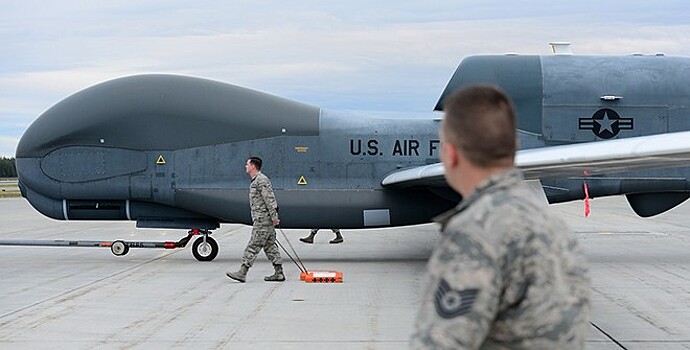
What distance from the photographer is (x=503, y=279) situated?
102 inches

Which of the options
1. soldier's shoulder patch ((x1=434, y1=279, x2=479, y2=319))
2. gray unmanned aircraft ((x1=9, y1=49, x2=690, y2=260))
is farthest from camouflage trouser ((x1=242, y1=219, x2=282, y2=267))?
soldier's shoulder patch ((x1=434, y1=279, x2=479, y2=319))

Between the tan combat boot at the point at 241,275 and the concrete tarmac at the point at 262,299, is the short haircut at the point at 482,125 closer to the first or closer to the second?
the concrete tarmac at the point at 262,299

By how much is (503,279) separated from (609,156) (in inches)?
270

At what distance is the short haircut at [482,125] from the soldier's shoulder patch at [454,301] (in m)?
0.40

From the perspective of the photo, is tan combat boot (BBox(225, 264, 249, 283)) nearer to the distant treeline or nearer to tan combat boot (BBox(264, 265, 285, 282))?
tan combat boot (BBox(264, 265, 285, 282))

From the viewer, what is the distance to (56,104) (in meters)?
15.8

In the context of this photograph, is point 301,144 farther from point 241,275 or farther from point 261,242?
point 241,275

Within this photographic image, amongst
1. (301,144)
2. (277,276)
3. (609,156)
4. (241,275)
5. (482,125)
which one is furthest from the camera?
(301,144)

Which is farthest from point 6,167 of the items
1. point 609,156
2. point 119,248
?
point 609,156

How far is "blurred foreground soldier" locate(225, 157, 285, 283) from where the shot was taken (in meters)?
12.9

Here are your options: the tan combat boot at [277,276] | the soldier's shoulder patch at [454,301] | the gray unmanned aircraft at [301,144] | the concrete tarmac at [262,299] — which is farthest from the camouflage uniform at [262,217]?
the soldier's shoulder patch at [454,301]

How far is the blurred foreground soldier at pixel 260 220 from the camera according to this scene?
12.9 metres

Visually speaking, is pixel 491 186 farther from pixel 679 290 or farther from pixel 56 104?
pixel 56 104

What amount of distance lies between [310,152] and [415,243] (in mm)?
5029
